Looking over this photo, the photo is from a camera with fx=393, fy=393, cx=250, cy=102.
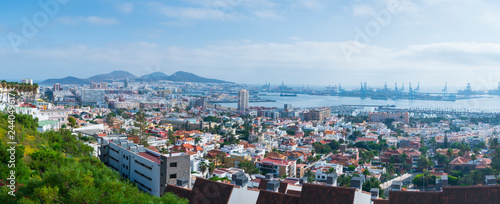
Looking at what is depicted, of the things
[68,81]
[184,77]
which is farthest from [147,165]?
[68,81]

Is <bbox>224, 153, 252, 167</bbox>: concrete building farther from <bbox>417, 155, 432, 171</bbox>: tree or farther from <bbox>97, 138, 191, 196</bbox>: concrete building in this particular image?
<bbox>417, 155, 432, 171</bbox>: tree

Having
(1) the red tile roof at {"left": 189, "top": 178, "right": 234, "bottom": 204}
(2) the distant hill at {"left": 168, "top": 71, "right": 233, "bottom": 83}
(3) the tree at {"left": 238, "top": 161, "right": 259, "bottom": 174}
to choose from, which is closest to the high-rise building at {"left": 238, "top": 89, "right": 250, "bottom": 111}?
(3) the tree at {"left": 238, "top": 161, "right": 259, "bottom": 174}

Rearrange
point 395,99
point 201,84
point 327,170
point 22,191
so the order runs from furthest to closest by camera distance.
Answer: point 201,84
point 395,99
point 327,170
point 22,191

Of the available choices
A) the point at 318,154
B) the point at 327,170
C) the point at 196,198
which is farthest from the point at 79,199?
the point at 318,154

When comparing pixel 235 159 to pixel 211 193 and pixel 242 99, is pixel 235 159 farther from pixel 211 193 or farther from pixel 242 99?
pixel 242 99

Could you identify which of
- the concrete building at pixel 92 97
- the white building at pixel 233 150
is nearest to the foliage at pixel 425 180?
the white building at pixel 233 150

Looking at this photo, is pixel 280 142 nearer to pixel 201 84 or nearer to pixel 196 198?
pixel 196 198

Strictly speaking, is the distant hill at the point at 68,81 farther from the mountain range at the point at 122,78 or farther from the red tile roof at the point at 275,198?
the red tile roof at the point at 275,198

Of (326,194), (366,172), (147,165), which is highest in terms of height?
(326,194)

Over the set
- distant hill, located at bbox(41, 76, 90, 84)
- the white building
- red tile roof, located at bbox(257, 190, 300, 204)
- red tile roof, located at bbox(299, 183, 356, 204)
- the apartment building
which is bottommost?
the apartment building
